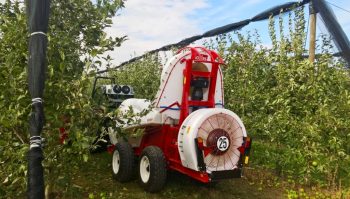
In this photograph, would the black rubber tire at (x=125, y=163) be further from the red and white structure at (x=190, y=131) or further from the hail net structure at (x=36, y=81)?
the hail net structure at (x=36, y=81)

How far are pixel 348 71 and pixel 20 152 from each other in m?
9.43

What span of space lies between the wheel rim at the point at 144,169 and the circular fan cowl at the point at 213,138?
995mm

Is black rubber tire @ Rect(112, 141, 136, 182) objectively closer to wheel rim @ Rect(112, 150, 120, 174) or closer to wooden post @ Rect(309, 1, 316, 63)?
wheel rim @ Rect(112, 150, 120, 174)

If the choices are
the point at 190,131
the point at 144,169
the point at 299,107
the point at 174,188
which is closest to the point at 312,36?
the point at 299,107

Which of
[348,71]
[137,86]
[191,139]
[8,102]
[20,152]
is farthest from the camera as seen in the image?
[137,86]

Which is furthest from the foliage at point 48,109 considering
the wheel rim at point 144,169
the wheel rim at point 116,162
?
the wheel rim at point 116,162

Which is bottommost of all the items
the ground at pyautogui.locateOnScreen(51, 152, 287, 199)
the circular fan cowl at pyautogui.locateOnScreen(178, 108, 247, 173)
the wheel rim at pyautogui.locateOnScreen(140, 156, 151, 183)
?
the ground at pyautogui.locateOnScreen(51, 152, 287, 199)

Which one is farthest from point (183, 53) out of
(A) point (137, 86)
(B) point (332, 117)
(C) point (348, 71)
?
(A) point (137, 86)

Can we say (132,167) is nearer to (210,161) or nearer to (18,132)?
(210,161)

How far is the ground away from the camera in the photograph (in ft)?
24.8

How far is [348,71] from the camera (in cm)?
1070

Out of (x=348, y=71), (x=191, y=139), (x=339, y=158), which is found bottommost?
(x=339, y=158)

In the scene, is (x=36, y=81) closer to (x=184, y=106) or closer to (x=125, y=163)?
(x=184, y=106)

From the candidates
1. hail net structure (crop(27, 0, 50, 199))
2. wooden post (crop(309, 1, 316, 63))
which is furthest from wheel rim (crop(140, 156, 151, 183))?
wooden post (crop(309, 1, 316, 63))
